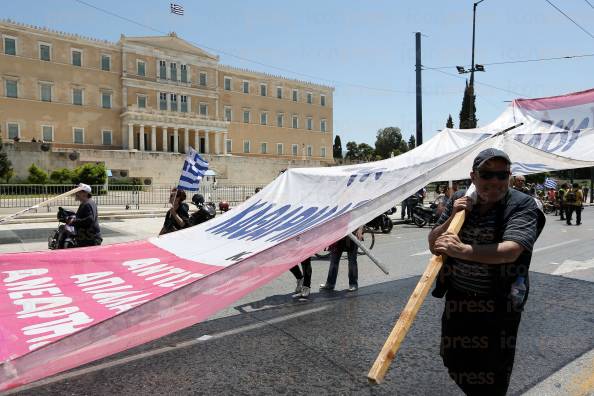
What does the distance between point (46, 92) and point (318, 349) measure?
204 ft

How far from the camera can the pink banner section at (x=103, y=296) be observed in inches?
94.2

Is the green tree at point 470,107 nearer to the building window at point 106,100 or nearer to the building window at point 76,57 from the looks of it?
the building window at point 106,100

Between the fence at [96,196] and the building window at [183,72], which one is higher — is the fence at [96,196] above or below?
below

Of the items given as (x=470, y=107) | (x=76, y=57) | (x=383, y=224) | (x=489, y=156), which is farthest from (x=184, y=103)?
(x=489, y=156)

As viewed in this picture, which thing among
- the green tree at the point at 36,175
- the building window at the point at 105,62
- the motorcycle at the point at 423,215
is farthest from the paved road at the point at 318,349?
the building window at the point at 105,62

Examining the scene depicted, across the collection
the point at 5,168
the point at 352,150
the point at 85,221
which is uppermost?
the point at 352,150

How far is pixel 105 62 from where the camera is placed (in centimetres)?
5912

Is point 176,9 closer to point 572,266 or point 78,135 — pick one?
point 78,135

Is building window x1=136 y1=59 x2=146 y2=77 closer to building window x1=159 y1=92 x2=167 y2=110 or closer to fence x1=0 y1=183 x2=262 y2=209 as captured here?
building window x1=159 y1=92 x2=167 y2=110

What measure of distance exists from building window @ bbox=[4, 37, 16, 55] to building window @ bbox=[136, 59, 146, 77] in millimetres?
14499

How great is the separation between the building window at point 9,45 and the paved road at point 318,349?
196ft

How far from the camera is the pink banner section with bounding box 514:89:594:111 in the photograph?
673 cm

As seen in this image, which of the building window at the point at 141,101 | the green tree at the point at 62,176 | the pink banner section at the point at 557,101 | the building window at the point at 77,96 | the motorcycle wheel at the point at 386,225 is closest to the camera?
the pink banner section at the point at 557,101

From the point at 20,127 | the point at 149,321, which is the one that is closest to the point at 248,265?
the point at 149,321
